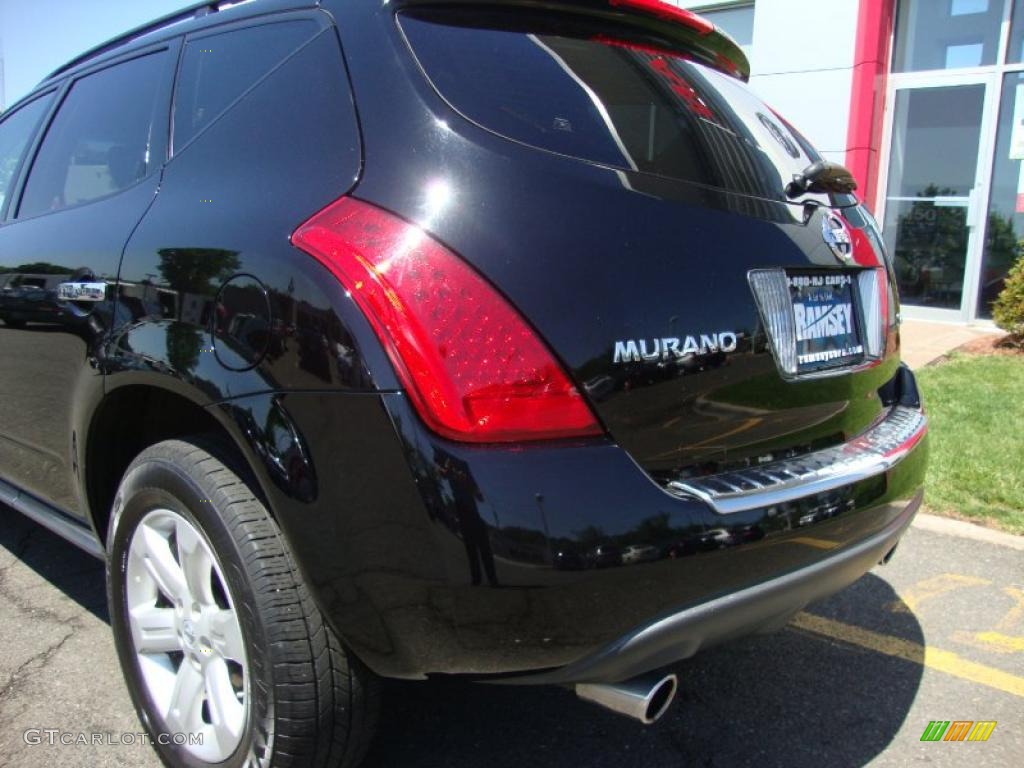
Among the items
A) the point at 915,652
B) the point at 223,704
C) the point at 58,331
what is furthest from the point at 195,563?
the point at 915,652

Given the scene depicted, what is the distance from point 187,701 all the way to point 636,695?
3.70 ft

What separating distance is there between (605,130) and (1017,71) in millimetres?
9290

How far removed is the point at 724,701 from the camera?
251 cm

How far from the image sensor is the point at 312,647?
1744 mm

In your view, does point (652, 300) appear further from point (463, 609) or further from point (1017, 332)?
point (1017, 332)

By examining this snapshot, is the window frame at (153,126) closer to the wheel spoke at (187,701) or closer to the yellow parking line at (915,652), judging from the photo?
the wheel spoke at (187,701)

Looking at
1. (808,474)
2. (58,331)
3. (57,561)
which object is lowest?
(57,561)

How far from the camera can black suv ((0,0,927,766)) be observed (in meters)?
1.55

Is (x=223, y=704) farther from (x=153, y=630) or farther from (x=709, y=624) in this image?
(x=709, y=624)

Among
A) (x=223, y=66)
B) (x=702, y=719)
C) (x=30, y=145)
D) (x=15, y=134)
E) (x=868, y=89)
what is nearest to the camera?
(x=223, y=66)

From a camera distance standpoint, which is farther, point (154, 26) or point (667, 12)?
point (154, 26)

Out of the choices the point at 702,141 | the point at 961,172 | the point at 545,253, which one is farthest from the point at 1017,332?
the point at 545,253

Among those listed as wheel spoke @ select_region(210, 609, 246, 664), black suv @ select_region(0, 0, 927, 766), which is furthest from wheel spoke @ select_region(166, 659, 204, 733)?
wheel spoke @ select_region(210, 609, 246, 664)

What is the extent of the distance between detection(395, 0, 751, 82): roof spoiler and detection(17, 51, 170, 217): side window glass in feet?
3.52
